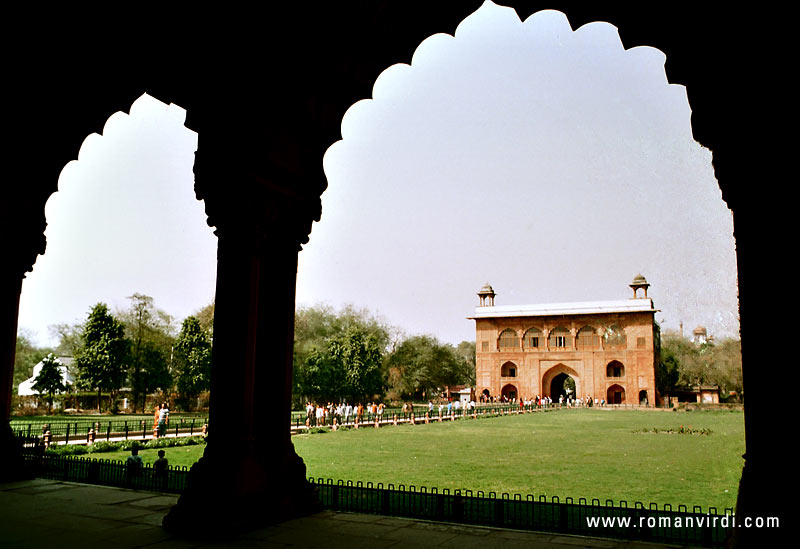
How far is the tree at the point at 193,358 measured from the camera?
36688 millimetres

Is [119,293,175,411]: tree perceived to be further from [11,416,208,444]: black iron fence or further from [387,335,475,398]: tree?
[387,335,475,398]: tree

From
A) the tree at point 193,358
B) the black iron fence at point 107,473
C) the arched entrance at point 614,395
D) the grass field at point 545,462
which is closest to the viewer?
the black iron fence at point 107,473

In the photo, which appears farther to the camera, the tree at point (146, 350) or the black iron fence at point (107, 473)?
the tree at point (146, 350)

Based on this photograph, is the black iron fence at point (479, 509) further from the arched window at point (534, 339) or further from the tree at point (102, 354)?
the arched window at point (534, 339)

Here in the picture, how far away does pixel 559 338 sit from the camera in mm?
59312

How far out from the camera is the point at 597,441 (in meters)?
20.7

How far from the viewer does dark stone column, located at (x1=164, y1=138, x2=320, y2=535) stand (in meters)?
5.69

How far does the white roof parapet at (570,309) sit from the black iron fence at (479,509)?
51.6 metres

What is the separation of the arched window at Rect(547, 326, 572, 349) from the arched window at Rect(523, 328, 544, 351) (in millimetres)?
857

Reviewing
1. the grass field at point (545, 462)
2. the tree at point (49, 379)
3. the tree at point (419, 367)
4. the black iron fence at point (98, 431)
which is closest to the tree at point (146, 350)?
the tree at point (49, 379)

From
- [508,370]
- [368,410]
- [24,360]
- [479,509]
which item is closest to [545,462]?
[479,509]

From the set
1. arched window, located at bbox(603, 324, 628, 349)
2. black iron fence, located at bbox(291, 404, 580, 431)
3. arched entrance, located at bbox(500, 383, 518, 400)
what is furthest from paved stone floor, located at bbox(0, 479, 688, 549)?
arched entrance, located at bbox(500, 383, 518, 400)

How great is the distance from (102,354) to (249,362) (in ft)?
113

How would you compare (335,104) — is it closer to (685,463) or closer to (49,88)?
(49,88)
